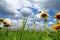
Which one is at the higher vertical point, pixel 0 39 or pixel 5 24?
pixel 5 24

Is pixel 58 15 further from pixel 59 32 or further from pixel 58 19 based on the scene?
pixel 59 32

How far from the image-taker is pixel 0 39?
2.77m

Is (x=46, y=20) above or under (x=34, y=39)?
above

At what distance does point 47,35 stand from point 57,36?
15cm

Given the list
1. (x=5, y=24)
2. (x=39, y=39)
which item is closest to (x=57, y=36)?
(x=39, y=39)

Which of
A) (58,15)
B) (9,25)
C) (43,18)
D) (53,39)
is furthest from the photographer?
(9,25)

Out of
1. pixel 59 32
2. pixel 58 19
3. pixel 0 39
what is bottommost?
pixel 0 39

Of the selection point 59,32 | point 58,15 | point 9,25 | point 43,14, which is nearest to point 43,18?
point 43,14

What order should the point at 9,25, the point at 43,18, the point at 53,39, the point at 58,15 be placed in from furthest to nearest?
the point at 9,25 < the point at 43,18 < the point at 58,15 < the point at 53,39

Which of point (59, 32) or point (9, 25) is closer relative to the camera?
point (59, 32)

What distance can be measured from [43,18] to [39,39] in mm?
392

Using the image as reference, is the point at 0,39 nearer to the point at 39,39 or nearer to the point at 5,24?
the point at 5,24

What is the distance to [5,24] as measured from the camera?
10.3 feet

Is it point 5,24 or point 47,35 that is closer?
point 47,35
